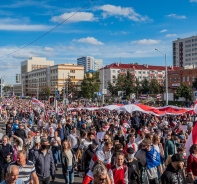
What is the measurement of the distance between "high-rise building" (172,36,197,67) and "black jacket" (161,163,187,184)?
148 meters

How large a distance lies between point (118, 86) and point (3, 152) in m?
77.2

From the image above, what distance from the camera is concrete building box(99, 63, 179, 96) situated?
123 metres

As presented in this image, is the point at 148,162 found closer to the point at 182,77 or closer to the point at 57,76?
the point at 182,77

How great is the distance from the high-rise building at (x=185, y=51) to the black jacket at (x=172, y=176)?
484ft

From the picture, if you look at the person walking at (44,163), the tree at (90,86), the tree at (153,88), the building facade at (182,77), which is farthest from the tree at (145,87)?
the person walking at (44,163)

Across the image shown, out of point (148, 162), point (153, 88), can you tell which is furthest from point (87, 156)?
point (153, 88)

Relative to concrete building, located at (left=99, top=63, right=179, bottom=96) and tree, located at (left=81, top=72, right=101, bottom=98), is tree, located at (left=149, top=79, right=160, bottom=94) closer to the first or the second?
tree, located at (left=81, top=72, right=101, bottom=98)

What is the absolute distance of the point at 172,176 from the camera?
17.0 feet

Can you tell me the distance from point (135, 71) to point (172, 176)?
4905 inches

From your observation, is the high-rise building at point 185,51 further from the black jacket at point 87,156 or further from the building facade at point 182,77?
the black jacket at point 87,156

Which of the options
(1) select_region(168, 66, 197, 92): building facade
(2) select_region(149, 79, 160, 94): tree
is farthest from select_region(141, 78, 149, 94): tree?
(1) select_region(168, 66, 197, 92): building facade

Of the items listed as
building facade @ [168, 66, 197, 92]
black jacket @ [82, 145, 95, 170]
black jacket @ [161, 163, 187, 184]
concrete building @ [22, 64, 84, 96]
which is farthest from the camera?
concrete building @ [22, 64, 84, 96]

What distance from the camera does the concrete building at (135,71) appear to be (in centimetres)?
12331

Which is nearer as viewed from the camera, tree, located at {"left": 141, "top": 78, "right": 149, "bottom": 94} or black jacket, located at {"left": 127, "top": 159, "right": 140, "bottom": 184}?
black jacket, located at {"left": 127, "top": 159, "right": 140, "bottom": 184}
